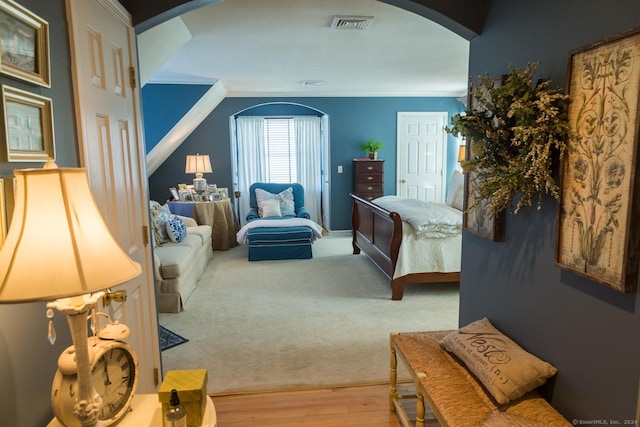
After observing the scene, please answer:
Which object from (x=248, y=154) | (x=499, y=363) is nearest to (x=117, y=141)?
(x=499, y=363)

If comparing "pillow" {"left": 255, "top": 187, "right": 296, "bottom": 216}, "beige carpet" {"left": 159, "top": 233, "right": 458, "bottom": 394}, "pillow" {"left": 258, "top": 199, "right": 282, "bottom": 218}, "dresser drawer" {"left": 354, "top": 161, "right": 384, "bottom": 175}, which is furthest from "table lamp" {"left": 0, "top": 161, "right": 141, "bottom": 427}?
"dresser drawer" {"left": 354, "top": 161, "right": 384, "bottom": 175}

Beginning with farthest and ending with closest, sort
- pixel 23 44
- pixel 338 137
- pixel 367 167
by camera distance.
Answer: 1. pixel 338 137
2. pixel 367 167
3. pixel 23 44

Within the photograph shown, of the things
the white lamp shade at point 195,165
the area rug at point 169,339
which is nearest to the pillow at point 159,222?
the area rug at point 169,339

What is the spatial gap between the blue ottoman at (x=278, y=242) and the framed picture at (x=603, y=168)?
4.18 metres

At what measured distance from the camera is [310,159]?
742 cm

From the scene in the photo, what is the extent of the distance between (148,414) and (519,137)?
162cm

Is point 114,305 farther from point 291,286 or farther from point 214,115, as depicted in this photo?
point 214,115

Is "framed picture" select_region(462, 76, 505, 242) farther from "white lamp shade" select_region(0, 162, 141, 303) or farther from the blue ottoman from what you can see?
the blue ottoman

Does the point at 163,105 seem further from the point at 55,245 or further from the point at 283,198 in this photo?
the point at 55,245

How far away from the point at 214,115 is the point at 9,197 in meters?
5.94

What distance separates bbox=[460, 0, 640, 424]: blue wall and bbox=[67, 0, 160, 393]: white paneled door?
70.2 inches

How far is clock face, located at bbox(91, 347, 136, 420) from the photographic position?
1178 millimetres

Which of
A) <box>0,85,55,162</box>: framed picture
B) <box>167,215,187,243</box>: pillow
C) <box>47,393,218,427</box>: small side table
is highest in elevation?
<box>0,85,55,162</box>: framed picture

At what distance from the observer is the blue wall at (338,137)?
6742mm
